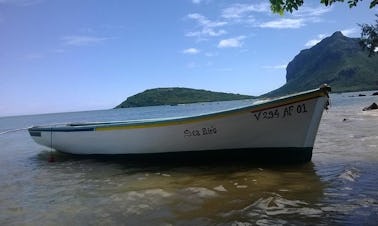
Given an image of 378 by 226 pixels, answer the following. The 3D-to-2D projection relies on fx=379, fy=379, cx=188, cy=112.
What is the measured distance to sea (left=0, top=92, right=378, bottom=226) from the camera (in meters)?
5.92

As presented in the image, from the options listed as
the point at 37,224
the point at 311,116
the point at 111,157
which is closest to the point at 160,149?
the point at 111,157

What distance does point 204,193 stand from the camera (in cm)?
759

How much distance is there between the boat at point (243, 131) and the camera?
944 centimetres

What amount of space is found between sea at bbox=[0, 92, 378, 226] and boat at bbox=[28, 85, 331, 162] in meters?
0.41

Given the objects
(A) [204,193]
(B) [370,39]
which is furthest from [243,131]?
(B) [370,39]

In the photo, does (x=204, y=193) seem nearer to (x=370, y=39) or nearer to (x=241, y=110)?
(x=241, y=110)

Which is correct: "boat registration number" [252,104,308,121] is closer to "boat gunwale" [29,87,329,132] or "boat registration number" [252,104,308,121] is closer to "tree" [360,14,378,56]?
"boat gunwale" [29,87,329,132]

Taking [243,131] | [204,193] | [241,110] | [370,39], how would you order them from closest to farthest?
1. [204,193]
2. [241,110]
3. [243,131]
4. [370,39]

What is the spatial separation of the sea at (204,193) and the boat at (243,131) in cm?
41

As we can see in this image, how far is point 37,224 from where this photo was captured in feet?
21.4

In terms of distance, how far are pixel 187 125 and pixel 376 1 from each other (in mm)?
6477

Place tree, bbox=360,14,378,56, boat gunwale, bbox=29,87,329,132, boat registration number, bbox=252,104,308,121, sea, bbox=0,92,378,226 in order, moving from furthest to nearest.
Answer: tree, bbox=360,14,378,56, boat registration number, bbox=252,104,308,121, boat gunwale, bbox=29,87,329,132, sea, bbox=0,92,378,226

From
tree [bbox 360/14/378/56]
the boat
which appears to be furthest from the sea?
tree [bbox 360/14/378/56]

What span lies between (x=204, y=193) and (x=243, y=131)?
287 cm
